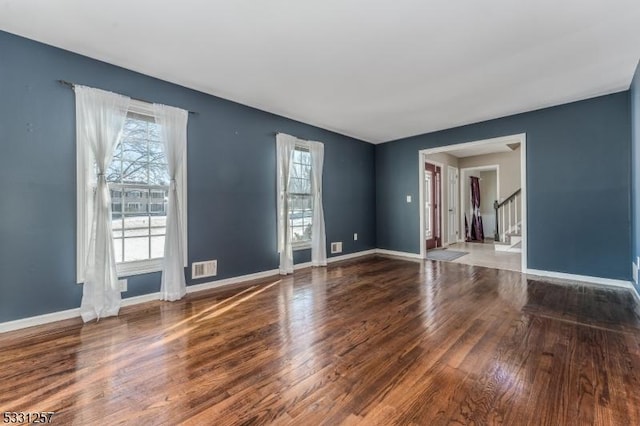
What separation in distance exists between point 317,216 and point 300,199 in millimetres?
415

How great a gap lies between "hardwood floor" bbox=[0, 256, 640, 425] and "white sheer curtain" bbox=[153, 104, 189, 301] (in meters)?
0.21

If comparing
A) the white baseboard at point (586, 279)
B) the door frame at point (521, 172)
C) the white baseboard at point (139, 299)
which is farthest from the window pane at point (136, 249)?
the white baseboard at point (586, 279)

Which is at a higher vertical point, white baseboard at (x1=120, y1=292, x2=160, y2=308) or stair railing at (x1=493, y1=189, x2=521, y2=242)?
stair railing at (x1=493, y1=189, x2=521, y2=242)

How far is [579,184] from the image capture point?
155 inches

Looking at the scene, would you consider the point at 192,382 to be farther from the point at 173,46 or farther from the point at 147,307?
the point at 173,46

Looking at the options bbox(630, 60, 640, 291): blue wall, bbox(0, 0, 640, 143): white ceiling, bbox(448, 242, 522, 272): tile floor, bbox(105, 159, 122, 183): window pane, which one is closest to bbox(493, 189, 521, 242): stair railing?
bbox(448, 242, 522, 272): tile floor

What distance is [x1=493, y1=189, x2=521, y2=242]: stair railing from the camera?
686cm

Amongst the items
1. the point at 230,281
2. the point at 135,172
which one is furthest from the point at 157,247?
the point at 230,281

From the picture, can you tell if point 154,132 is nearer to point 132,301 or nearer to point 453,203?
point 132,301

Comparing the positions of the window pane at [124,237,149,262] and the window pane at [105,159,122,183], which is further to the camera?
the window pane at [124,237,149,262]

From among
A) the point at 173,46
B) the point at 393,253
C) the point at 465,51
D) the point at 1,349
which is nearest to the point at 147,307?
the point at 1,349

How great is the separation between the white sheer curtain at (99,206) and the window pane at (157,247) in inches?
19.3

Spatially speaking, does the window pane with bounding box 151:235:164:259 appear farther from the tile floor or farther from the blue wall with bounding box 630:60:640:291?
the blue wall with bounding box 630:60:640:291

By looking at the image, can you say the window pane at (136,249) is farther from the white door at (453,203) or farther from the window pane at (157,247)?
the white door at (453,203)
